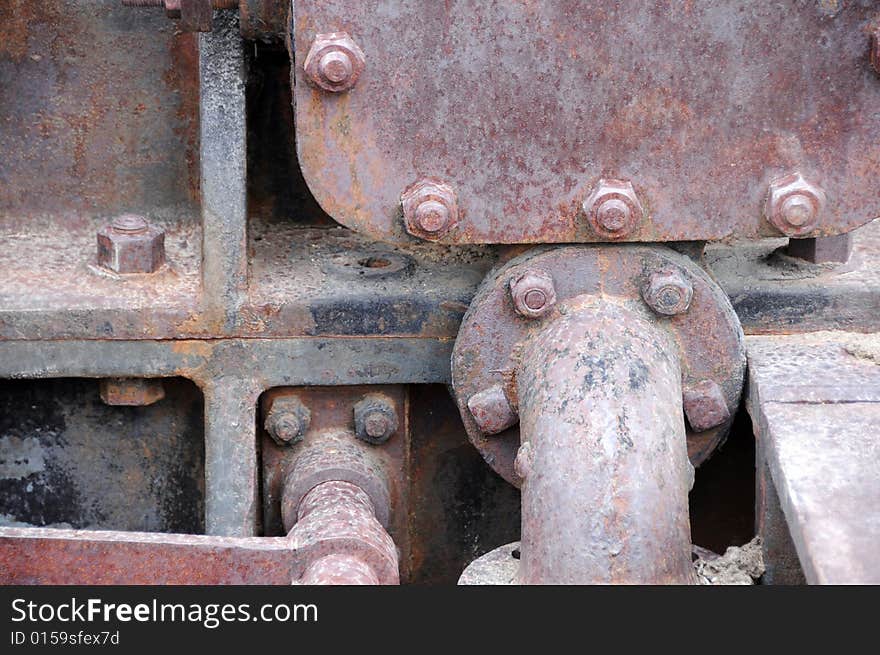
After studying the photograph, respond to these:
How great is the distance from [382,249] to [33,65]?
25.6 inches

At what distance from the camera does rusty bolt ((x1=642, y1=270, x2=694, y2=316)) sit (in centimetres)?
188

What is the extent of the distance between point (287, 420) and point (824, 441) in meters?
0.88

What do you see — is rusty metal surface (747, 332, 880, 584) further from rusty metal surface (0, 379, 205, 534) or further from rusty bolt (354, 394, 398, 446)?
rusty metal surface (0, 379, 205, 534)

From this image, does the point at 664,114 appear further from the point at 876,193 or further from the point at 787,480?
the point at 787,480

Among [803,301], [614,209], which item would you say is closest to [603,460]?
[614,209]

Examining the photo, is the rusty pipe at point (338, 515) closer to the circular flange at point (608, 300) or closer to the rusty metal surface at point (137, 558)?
the rusty metal surface at point (137, 558)

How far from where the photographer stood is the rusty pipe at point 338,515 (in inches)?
72.4

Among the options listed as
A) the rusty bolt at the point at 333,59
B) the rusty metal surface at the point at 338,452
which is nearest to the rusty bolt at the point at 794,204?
the rusty bolt at the point at 333,59

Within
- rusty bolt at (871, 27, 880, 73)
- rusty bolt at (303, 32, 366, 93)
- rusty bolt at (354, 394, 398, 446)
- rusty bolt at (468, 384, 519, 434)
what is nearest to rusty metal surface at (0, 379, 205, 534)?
rusty bolt at (354, 394, 398, 446)

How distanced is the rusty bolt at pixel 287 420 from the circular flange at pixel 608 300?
0.32 metres

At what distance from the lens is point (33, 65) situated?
2.27m

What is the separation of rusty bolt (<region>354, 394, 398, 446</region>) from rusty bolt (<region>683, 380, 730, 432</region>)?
510 mm

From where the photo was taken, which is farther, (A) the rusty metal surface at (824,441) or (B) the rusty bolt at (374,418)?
(B) the rusty bolt at (374,418)
